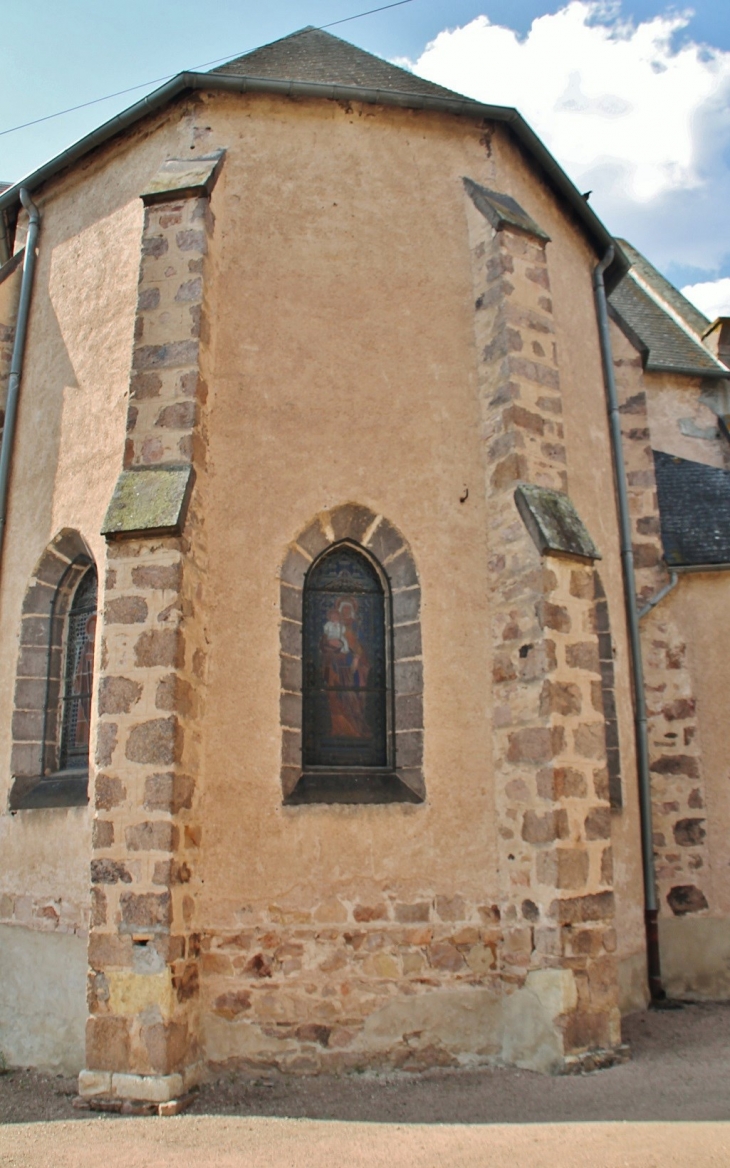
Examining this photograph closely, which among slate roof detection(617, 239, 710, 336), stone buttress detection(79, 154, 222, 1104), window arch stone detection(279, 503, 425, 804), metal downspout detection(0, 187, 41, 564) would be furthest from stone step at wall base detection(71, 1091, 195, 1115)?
slate roof detection(617, 239, 710, 336)

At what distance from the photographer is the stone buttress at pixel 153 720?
18.6ft

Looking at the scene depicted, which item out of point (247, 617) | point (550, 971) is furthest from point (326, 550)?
point (550, 971)

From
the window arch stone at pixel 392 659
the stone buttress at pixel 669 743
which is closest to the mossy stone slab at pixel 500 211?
the window arch stone at pixel 392 659

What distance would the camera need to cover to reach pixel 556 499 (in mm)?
7199

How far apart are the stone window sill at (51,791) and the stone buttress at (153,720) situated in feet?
3.17

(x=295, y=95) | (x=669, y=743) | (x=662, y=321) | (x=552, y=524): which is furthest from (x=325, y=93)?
(x=662, y=321)

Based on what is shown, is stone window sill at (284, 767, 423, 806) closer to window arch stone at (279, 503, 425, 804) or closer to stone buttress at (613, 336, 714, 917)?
window arch stone at (279, 503, 425, 804)

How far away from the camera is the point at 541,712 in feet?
21.5

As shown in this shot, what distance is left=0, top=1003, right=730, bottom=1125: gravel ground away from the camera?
538 centimetres

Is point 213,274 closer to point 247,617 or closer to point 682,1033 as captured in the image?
point 247,617

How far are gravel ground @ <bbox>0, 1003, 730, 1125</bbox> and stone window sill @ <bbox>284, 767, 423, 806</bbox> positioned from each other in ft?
5.64

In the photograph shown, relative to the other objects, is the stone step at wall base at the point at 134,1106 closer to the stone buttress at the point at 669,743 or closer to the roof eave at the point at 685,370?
the stone buttress at the point at 669,743

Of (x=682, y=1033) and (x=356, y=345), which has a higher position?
(x=356, y=345)

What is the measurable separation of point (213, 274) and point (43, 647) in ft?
10.5
